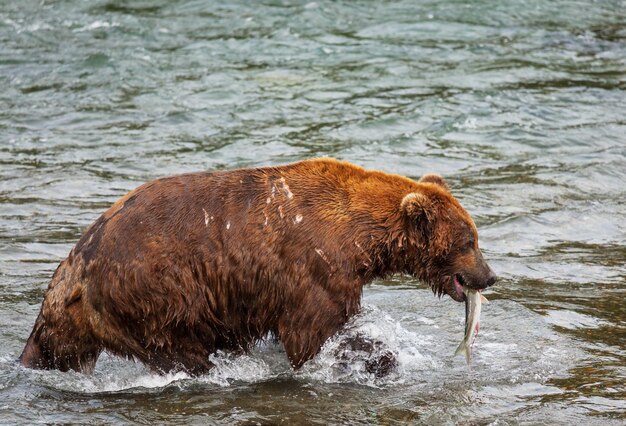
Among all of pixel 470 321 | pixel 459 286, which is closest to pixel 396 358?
pixel 470 321

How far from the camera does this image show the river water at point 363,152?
709 centimetres

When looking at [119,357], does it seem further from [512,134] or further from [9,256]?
[512,134]

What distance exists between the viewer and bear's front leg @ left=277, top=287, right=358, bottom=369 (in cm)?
714

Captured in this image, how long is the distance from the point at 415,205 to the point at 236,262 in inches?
49.8

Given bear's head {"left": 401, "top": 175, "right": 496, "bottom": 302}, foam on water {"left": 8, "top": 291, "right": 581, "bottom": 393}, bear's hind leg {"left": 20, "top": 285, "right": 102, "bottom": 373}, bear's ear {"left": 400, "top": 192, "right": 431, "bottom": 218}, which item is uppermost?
bear's ear {"left": 400, "top": 192, "right": 431, "bottom": 218}

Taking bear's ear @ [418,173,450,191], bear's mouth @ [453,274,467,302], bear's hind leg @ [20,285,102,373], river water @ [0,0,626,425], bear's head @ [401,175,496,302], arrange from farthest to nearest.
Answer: bear's ear @ [418,173,450,191], bear's mouth @ [453,274,467,302], bear's head @ [401,175,496,302], river water @ [0,0,626,425], bear's hind leg @ [20,285,102,373]

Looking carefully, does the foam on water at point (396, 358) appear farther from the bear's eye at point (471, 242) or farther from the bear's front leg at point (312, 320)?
the bear's eye at point (471, 242)

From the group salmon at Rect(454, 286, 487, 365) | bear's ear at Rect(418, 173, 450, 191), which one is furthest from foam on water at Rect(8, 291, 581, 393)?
bear's ear at Rect(418, 173, 450, 191)

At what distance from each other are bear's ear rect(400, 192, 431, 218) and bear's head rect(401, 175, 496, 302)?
0.03 meters


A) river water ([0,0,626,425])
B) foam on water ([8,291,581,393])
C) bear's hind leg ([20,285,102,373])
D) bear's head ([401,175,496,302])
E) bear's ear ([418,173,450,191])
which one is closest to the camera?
bear's hind leg ([20,285,102,373])

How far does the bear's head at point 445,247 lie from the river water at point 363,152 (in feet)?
1.81

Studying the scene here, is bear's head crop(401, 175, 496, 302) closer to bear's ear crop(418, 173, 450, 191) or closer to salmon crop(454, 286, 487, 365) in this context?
salmon crop(454, 286, 487, 365)

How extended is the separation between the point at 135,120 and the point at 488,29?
7.04m

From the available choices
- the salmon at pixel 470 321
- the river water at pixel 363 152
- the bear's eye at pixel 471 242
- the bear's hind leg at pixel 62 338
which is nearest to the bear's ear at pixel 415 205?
the bear's eye at pixel 471 242
